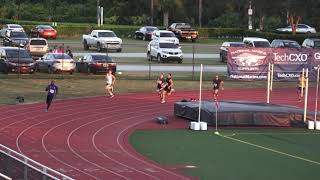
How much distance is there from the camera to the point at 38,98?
114 feet

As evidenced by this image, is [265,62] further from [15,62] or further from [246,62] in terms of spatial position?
[15,62]

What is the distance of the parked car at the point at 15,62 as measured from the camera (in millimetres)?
42812

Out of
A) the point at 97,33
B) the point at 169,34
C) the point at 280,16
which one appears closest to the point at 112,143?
the point at 97,33

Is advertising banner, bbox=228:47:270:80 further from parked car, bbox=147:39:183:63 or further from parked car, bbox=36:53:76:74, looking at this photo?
parked car, bbox=36:53:76:74

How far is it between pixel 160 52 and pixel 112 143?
29.6 meters

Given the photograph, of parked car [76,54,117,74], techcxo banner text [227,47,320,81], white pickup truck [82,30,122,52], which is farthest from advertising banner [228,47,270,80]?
white pickup truck [82,30,122,52]

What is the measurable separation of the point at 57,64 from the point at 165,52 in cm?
1131

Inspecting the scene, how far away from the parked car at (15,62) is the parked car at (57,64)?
1180 mm

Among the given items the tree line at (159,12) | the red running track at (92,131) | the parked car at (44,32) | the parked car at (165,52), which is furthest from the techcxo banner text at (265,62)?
the tree line at (159,12)

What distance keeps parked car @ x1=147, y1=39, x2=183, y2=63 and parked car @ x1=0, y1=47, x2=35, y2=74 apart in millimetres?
12319

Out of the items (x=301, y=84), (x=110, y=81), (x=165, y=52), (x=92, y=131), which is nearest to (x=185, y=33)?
(x=165, y=52)

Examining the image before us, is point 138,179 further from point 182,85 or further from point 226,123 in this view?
point 182,85

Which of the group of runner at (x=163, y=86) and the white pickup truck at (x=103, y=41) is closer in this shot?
the group of runner at (x=163, y=86)

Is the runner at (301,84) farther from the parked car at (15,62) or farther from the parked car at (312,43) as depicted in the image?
the parked car at (312,43)
